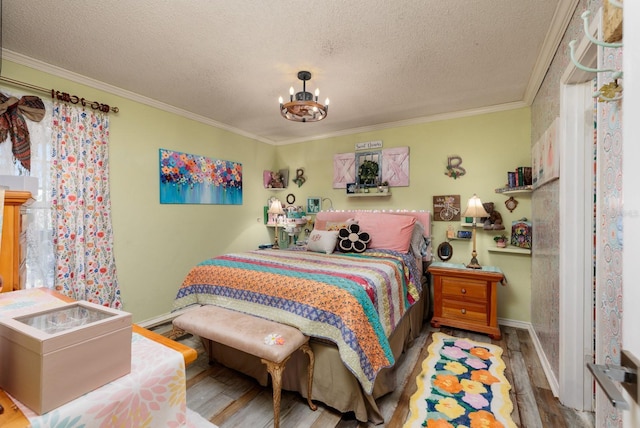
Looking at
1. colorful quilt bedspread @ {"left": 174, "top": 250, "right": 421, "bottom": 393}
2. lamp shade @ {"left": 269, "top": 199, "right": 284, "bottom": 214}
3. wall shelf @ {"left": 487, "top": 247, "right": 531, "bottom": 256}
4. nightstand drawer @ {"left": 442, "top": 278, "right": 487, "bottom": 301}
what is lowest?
nightstand drawer @ {"left": 442, "top": 278, "right": 487, "bottom": 301}

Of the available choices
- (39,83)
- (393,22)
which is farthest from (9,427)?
(39,83)

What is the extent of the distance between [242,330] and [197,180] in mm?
2434

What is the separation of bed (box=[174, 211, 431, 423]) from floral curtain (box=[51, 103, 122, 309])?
0.98 m

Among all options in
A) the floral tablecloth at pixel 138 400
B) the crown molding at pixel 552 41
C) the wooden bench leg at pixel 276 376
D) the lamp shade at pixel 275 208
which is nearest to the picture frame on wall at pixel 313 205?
the lamp shade at pixel 275 208

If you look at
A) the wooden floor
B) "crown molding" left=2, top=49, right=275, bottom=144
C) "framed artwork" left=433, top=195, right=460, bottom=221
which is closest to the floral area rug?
the wooden floor

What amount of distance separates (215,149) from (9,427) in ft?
12.1

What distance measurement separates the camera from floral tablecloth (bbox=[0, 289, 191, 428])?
0.51 metres

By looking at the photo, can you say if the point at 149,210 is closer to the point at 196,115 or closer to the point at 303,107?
the point at 196,115

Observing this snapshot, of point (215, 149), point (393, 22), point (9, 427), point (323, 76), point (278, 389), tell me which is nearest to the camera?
point (9, 427)

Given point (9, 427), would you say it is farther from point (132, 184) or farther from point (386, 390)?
point (132, 184)

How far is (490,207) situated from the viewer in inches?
123

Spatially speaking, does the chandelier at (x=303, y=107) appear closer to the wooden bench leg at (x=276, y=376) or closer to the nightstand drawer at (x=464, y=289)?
the wooden bench leg at (x=276, y=376)

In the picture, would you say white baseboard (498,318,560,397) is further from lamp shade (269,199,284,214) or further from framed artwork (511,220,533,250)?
lamp shade (269,199,284,214)

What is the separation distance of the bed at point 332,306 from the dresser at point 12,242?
1197mm
